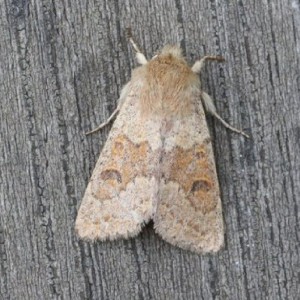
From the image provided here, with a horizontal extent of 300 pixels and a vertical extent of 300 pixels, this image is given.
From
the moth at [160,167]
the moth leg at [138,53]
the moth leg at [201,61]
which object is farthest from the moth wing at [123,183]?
the moth leg at [201,61]

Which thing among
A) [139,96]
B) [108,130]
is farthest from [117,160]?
[139,96]

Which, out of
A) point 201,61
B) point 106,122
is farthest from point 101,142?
point 201,61

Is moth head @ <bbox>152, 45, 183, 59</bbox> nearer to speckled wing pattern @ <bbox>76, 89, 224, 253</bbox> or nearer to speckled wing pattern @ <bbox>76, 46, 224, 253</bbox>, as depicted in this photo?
speckled wing pattern @ <bbox>76, 46, 224, 253</bbox>

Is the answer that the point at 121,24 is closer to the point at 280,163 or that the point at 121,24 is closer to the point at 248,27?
the point at 248,27

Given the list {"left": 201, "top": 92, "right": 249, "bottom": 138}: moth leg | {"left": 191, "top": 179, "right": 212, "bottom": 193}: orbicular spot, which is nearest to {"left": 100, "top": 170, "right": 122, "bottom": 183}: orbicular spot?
{"left": 191, "top": 179, "right": 212, "bottom": 193}: orbicular spot

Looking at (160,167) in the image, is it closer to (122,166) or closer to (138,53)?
(122,166)

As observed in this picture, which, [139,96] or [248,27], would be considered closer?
[248,27]
